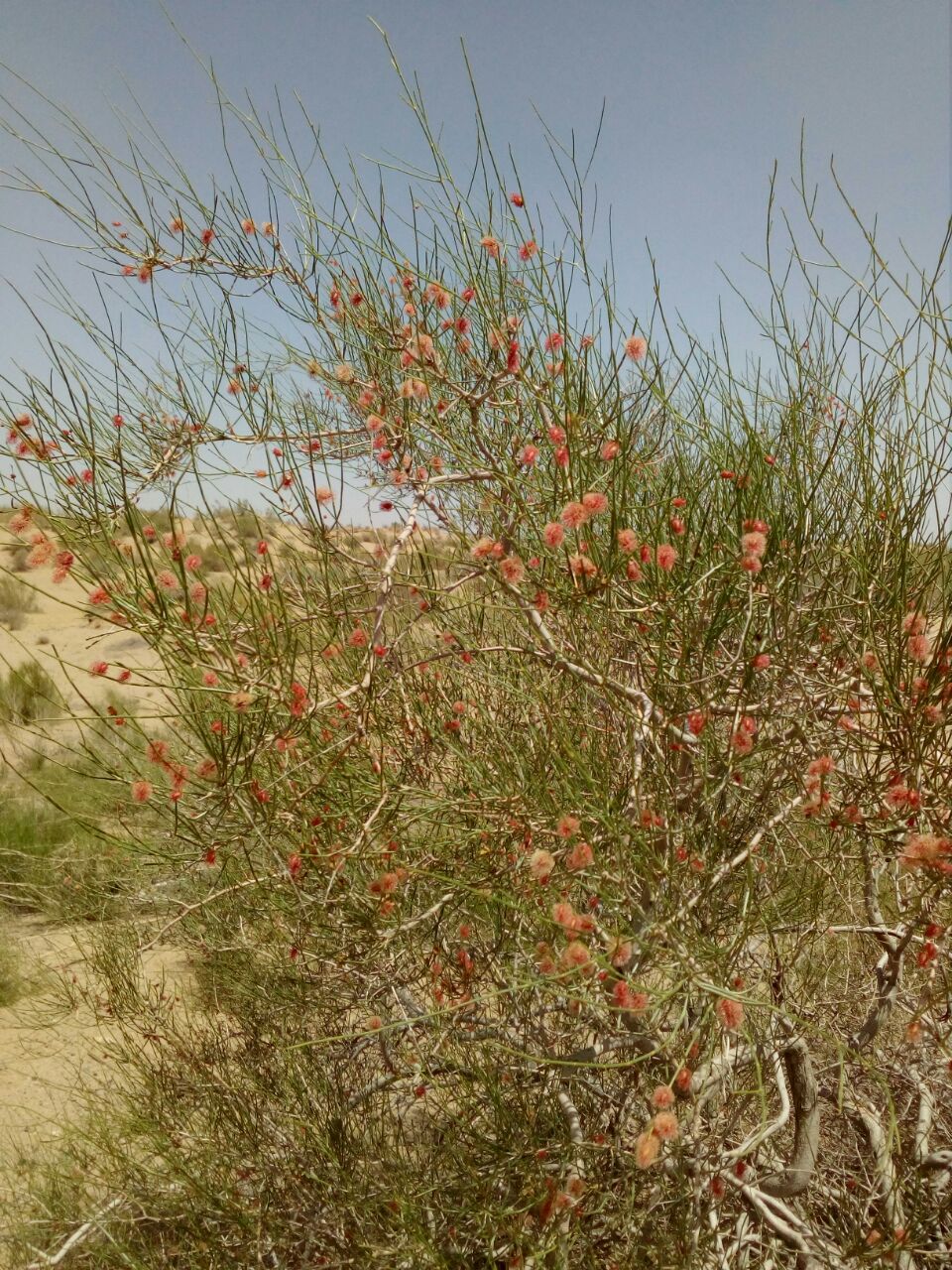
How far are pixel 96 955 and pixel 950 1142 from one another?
127 inches

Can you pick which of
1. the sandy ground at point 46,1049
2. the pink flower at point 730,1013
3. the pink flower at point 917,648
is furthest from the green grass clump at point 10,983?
the pink flower at point 917,648

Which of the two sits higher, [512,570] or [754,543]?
[754,543]

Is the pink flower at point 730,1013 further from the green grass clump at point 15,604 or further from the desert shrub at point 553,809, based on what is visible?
the green grass clump at point 15,604

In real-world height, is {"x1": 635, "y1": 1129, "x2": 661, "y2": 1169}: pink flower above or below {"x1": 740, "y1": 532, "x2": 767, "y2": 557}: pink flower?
below

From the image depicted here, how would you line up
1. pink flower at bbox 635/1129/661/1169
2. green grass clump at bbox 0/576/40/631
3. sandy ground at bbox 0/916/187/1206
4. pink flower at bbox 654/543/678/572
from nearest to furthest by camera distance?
pink flower at bbox 635/1129/661/1169 < pink flower at bbox 654/543/678/572 < sandy ground at bbox 0/916/187/1206 < green grass clump at bbox 0/576/40/631

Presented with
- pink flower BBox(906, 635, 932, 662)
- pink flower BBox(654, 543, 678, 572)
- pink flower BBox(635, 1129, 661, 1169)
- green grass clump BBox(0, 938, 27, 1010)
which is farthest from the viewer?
green grass clump BBox(0, 938, 27, 1010)

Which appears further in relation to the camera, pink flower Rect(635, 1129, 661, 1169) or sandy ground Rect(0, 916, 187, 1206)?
sandy ground Rect(0, 916, 187, 1206)

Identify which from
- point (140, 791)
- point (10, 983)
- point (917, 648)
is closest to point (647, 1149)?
point (917, 648)

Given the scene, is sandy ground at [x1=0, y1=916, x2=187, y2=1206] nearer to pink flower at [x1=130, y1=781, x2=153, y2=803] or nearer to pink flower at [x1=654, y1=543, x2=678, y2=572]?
pink flower at [x1=130, y1=781, x2=153, y2=803]

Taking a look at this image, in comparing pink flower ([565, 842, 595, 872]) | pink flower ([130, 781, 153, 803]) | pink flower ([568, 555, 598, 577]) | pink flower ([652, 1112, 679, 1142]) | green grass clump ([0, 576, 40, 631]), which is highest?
pink flower ([568, 555, 598, 577])

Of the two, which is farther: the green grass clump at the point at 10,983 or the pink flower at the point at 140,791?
the green grass clump at the point at 10,983

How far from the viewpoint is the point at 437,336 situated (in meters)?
2.80

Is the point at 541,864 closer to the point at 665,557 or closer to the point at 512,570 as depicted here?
the point at 512,570

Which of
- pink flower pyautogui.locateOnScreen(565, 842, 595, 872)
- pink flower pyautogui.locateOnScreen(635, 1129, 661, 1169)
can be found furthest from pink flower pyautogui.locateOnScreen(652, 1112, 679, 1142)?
pink flower pyautogui.locateOnScreen(565, 842, 595, 872)
